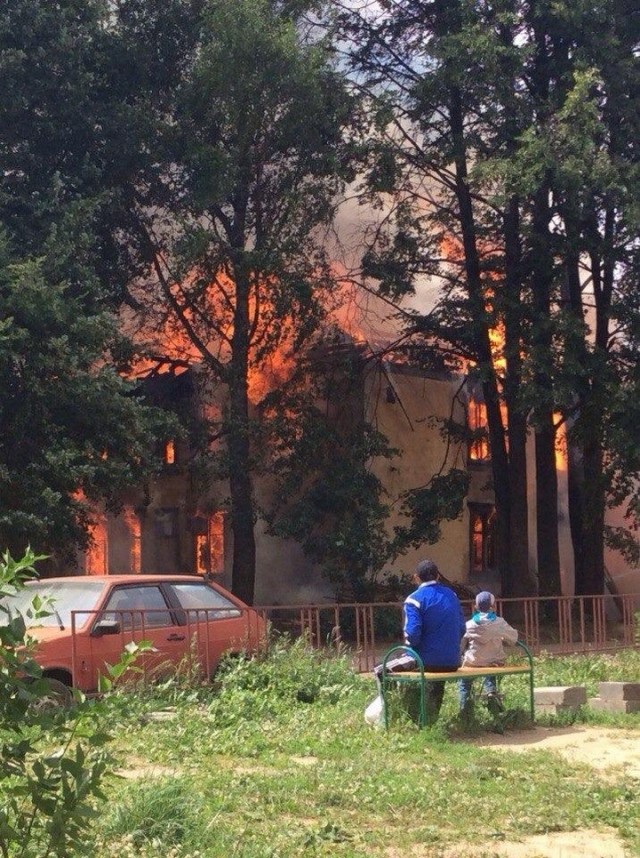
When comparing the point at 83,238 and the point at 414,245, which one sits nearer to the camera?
the point at 83,238

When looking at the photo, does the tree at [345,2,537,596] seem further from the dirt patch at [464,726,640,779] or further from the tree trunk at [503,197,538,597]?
the dirt patch at [464,726,640,779]

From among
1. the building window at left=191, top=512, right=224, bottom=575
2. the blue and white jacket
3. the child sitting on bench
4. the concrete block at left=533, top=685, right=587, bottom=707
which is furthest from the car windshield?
the building window at left=191, top=512, right=224, bottom=575

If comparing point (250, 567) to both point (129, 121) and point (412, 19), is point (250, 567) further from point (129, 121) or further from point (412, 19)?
point (412, 19)

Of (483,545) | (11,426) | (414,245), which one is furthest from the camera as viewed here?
(483,545)

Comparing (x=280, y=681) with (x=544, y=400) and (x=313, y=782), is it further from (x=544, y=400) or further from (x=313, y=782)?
(x=544, y=400)

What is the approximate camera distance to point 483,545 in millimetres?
34344

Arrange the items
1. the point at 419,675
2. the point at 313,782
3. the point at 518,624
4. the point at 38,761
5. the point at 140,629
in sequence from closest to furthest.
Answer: the point at 38,761, the point at 313,782, the point at 419,675, the point at 140,629, the point at 518,624

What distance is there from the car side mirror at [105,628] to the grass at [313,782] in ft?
2.97

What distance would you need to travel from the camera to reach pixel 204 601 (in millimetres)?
14211

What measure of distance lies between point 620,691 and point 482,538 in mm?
21619

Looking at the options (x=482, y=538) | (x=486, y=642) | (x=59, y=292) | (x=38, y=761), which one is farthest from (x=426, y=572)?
(x=482, y=538)

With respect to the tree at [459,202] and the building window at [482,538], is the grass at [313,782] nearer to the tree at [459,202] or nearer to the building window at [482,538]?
the tree at [459,202]

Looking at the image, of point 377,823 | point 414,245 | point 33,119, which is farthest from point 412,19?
point 377,823

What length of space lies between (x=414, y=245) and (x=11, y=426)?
12.0m
